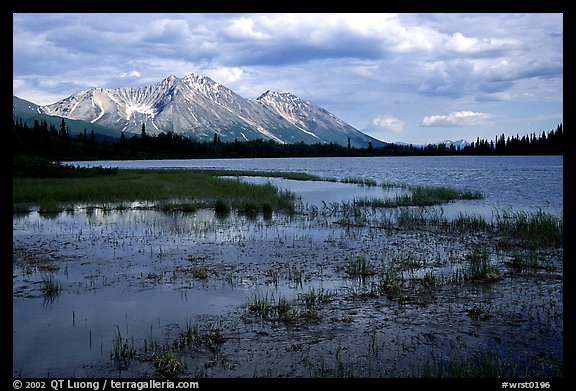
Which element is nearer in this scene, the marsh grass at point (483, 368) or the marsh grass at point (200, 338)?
the marsh grass at point (483, 368)

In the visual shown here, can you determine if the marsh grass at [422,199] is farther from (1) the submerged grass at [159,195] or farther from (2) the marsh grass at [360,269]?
(2) the marsh grass at [360,269]

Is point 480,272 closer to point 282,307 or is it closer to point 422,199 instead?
point 282,307

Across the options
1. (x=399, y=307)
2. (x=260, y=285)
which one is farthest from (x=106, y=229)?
(x=399, y=307)

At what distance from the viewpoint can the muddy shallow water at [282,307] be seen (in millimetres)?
10258

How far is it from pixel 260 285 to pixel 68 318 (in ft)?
20.8

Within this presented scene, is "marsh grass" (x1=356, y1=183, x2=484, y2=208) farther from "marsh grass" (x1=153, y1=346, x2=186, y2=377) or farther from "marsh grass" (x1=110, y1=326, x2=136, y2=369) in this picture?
"marsh grass" (x1=153, y1=346, x2=186, y2=377)

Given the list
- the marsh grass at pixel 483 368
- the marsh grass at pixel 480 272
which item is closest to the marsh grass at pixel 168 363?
the marsh grass at pixel 483 368

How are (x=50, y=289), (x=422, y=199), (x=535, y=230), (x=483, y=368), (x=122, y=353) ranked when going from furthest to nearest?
1. (x=422, y=199)
2. (x=535, y=230)
3. (x=50, y=289)
4. (x=122, y=353)
5. (x=483, y=368)

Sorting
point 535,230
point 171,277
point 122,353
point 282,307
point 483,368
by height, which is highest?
point 535,230

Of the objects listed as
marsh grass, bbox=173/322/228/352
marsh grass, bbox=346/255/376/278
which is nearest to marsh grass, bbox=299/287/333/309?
marsh grass, bbox=346/255/376/278

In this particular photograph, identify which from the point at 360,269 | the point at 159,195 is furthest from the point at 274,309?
the point at 159,195

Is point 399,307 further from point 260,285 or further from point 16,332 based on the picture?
point 16,332

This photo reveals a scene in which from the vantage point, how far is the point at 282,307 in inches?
539

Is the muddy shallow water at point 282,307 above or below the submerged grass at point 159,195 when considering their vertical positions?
below
